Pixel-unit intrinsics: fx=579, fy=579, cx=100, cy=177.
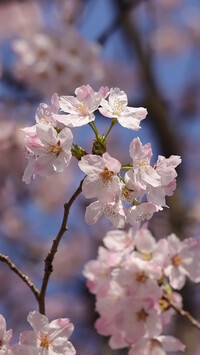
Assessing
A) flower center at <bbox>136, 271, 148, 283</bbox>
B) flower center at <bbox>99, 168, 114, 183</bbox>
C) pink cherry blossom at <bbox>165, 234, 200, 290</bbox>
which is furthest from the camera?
pink cherry blossom at <bbox>165, 234, 200, 290</bbox>

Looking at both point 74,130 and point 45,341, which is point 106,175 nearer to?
point 45,341

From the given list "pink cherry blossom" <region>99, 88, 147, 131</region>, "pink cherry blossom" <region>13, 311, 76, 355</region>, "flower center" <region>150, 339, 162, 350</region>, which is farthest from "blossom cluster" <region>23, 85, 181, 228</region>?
"flower center" <region>150, 339, 162, 350</region>

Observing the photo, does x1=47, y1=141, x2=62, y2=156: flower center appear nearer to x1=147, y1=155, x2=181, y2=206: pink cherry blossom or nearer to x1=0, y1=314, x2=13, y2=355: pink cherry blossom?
x1=147, y1=155, x2=181, y2=206: pink cherry blossom

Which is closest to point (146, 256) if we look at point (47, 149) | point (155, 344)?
point (155, 344)

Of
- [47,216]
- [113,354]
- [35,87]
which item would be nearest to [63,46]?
[35,87]

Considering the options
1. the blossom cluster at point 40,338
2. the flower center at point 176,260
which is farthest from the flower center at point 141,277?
the blossom cluster at point 40,338

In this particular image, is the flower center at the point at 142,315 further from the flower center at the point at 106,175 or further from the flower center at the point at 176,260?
the flower center at the point at 106,175
